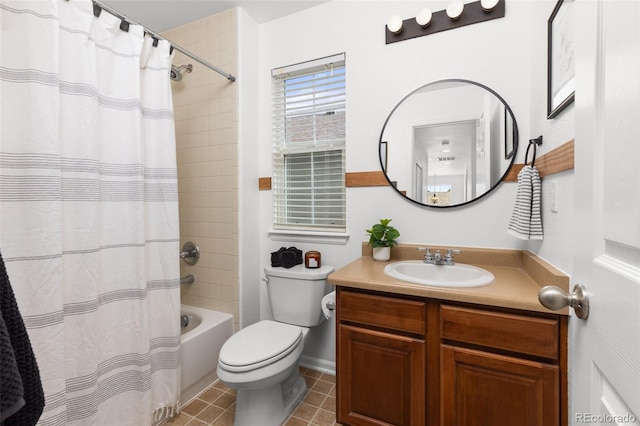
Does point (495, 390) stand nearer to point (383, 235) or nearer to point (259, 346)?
point (383, 235)

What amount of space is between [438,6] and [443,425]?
6.82ft

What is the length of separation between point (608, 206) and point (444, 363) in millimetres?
917

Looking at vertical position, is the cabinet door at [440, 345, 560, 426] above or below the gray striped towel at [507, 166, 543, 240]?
below

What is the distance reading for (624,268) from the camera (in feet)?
1.41

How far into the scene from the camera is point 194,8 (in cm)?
200

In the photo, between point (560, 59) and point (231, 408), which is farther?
point (231, 408)

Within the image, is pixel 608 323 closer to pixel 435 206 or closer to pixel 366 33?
pixel 435 206

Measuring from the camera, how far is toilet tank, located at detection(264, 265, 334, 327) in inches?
69.4

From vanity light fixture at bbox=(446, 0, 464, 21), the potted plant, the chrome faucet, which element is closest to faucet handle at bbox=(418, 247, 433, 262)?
the chrome faucet

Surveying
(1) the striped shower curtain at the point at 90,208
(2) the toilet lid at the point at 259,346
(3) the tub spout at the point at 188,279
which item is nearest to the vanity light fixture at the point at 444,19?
(1) the striped shower curtain at the point at 90,208

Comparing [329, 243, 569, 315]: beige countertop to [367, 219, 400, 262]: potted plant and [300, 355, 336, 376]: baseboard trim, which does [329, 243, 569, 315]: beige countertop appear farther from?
[300, 355, 336, 376]: baseboard trim

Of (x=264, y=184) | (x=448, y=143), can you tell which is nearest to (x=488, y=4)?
(x=448, y=143)

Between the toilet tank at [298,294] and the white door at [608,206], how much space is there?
128cm

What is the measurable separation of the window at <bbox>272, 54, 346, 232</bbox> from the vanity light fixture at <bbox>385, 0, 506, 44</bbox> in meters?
0.37
